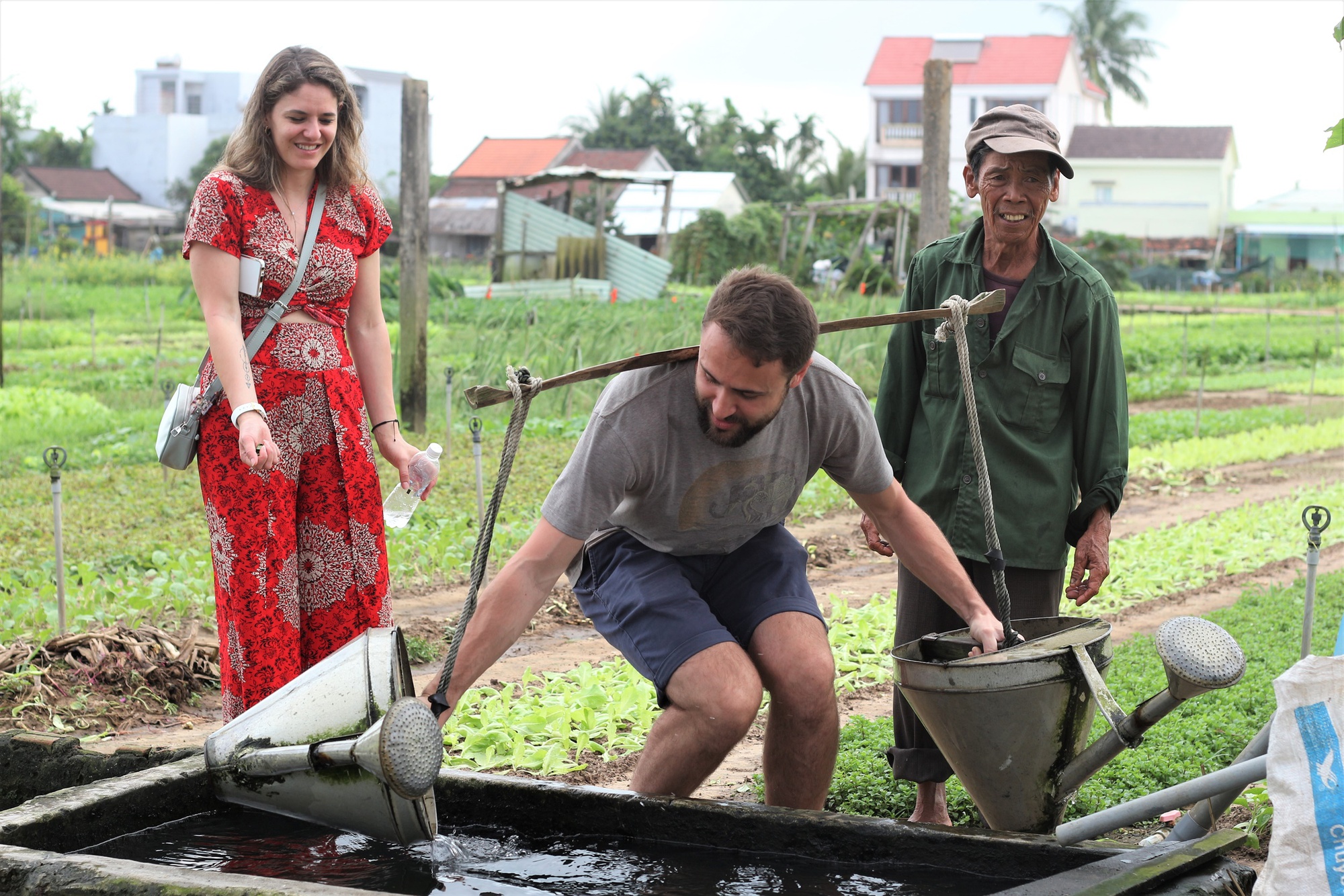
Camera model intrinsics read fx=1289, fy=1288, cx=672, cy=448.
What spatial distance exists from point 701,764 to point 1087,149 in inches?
2237

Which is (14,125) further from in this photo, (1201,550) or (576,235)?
(1201,550)

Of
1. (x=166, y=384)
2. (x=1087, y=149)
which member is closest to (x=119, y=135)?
(x=1087, y=149)

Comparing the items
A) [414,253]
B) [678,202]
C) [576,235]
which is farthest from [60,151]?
[414,253]

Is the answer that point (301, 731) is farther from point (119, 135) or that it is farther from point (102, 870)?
point (119, 135)

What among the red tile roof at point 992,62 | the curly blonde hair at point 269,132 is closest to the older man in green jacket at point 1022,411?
the curly blonde hair at point 269,132

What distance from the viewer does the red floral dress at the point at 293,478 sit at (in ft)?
11.0

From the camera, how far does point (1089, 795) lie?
363 centimetres

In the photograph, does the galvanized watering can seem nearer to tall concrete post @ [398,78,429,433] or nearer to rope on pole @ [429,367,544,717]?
rope on pole @ [429,367,544,717]

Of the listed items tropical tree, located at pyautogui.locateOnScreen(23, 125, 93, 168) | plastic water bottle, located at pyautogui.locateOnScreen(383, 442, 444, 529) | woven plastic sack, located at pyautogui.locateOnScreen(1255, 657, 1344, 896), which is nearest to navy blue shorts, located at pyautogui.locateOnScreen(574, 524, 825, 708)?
plastic water bottle, located at pyautogui.locateOnScreen(383, 442, 444, 529)

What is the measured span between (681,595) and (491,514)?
1.87ft

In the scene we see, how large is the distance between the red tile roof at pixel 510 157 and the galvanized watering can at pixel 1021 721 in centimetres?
5267

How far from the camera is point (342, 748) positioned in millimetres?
2666

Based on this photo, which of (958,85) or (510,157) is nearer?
(958,85)

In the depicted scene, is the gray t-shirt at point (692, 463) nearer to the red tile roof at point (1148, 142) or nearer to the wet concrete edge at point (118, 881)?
the wet concrete edge at point (118, 881)
